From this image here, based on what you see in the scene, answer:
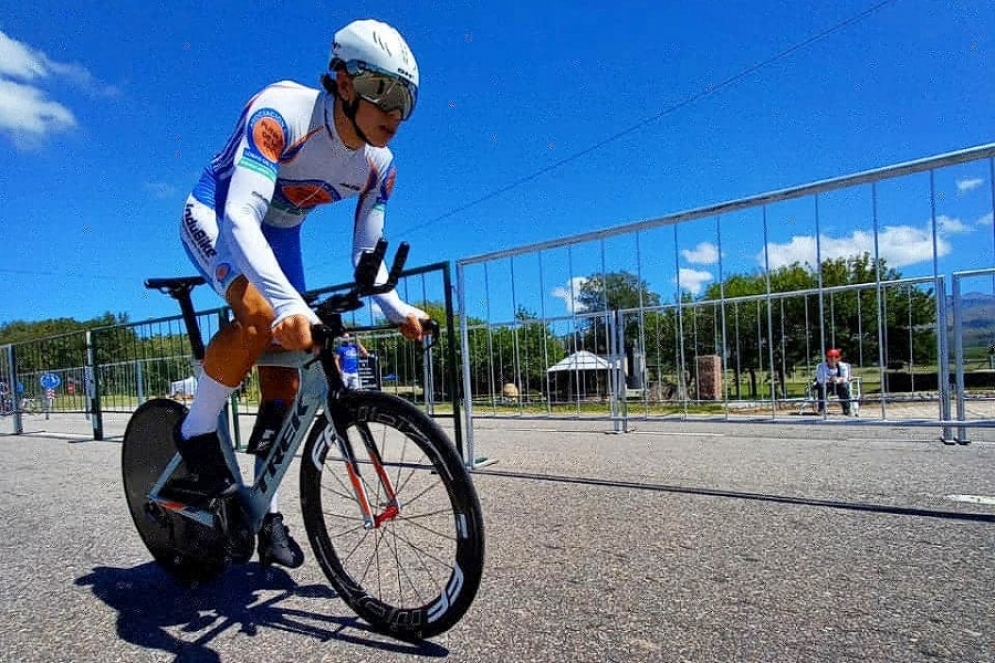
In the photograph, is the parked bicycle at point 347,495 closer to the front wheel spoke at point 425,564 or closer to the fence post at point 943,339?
the front wheel spoke at point 425,564

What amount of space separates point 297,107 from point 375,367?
4.04ft

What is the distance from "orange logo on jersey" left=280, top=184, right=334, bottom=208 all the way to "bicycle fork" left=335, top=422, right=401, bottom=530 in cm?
93

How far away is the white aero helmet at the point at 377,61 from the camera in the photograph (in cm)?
191

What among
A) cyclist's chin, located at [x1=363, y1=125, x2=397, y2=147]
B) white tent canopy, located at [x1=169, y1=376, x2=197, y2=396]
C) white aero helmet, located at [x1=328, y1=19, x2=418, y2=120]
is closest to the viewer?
white aero helmet, located at [x1=328, y1=19, x2=418, y2=120]

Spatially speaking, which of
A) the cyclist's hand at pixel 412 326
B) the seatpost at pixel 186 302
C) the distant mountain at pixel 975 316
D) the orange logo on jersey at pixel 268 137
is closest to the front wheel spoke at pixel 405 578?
the cyclist's hand at pixel 412 326

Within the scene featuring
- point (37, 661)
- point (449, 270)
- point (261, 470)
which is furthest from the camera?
point (449, 270)

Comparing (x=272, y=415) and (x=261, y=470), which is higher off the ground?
(x=272, y=415)

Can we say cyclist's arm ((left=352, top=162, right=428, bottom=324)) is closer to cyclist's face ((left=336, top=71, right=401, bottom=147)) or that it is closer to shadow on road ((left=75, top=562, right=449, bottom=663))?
cyclist's face ((left=336, top=71, right=401, bottom=147))

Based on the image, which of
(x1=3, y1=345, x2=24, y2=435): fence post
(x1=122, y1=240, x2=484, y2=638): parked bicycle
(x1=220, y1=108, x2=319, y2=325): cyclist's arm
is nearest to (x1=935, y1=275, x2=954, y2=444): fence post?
(x1=122, y1=240, x2=484, y2=638): parked bicycle

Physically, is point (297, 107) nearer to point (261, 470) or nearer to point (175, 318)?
point (261, 470)

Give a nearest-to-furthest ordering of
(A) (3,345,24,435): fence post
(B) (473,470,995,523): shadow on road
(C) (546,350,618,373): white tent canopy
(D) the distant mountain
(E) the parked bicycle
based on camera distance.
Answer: (E) the parked bicycle
(B) (473,470,995,523): shadow on road
(D) the distant mountain
(C) (546,350,618,373): white tent canopy
(A) (3,345,24,435): fence post

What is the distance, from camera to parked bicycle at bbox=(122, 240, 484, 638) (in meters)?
1.77

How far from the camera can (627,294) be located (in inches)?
505

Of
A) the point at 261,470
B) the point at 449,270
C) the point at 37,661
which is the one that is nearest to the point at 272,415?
the point at 261,470
